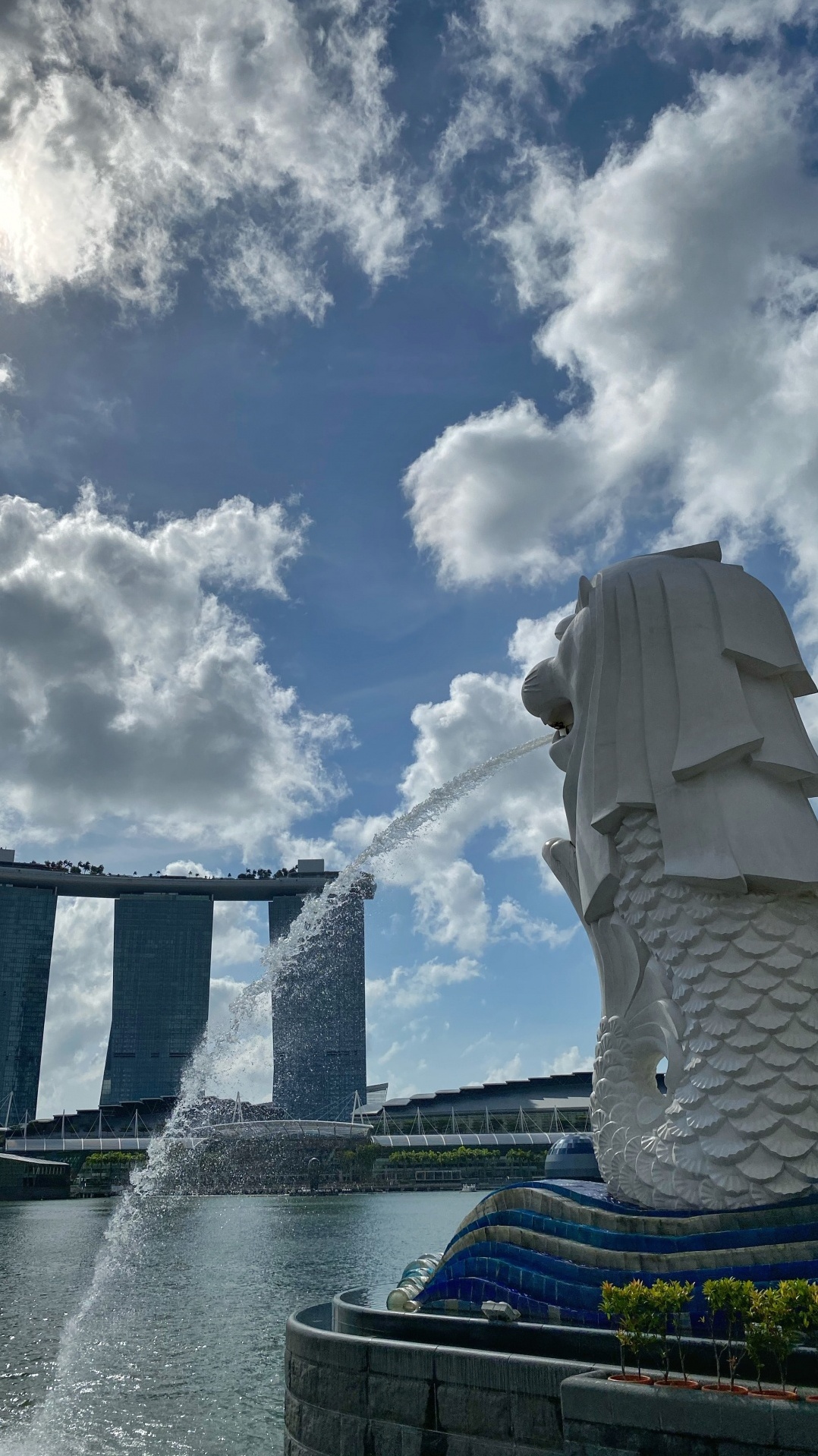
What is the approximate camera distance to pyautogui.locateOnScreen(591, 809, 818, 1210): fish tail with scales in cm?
1284

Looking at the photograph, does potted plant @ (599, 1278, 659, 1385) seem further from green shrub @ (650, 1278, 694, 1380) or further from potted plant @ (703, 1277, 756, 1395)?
potted plant @ (703, 1277, 756, 1395)

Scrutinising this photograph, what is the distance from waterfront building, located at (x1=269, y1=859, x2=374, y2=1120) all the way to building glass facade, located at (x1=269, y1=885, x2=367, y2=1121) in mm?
93

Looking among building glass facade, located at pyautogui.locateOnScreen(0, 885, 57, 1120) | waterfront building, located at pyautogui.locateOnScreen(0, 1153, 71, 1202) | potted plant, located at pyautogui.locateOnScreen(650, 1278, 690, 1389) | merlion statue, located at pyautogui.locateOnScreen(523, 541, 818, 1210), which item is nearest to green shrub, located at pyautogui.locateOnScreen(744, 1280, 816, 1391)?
potted plant, located at pyautogui.locateOnScreen(650, 1278, 690, 1389)

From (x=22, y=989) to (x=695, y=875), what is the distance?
13047cm

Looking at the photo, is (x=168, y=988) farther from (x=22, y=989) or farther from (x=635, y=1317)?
(x=635, y=1317)

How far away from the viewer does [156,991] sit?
459 ft

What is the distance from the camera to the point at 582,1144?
1950 centimetres

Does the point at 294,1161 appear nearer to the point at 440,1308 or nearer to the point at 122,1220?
the point at 122,1220

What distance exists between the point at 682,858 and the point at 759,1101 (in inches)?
125

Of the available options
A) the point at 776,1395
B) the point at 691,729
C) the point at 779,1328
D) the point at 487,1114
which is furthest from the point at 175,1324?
the point at 487,1114

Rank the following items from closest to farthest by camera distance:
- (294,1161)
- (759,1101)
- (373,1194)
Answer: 1. (759,1101)
2. (373,1194)
3. (294,1161)

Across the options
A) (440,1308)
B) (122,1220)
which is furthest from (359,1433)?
(122,1220)

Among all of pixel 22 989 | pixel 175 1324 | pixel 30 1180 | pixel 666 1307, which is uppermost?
pixel 22 989

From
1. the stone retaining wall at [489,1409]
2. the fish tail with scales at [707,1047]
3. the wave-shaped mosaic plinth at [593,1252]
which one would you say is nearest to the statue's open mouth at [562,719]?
the fish tail with scales at [707,1047]
